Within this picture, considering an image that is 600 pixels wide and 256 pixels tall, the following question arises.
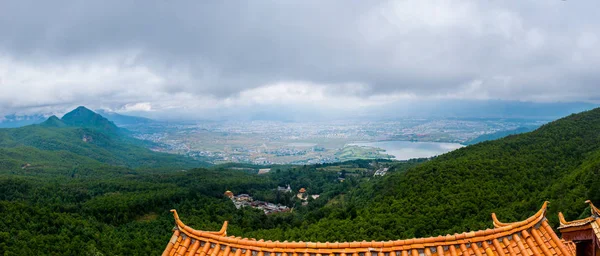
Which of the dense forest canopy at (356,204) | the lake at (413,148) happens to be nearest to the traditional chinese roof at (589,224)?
the dense forest canopy at (356,204)

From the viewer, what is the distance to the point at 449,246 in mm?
4766

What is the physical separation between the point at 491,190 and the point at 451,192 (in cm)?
298

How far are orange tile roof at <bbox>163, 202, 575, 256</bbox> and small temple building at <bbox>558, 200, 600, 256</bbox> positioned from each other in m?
0.15

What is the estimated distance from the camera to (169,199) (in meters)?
41.2

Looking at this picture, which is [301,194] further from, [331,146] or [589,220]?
[331,146]

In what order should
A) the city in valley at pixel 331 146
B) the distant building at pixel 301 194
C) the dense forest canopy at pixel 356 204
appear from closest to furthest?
the dense forest canopy at pixel 356 204, the distant building at pixel 301 194, the city in valley at pixel 331 146

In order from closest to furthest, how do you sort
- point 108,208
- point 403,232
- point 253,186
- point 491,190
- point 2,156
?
point 403,232
point 491,190
point 108,208
point 253,186
point 2,156

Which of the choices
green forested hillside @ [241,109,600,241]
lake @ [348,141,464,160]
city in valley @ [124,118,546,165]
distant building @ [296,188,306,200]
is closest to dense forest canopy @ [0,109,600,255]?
green forested hillside @ [241,109,600,241]

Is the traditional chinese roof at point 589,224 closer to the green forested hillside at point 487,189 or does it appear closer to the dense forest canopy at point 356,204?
the dense forest canopy at point 356,204

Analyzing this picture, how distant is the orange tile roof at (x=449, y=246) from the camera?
4.60 m

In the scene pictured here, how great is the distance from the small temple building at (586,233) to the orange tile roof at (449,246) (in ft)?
0.50

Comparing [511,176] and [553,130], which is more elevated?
[553,130]

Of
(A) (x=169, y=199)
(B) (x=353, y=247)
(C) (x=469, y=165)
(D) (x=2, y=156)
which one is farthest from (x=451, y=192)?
(D) (x=2, y=156)

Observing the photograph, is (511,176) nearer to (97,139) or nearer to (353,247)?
(353,247)
